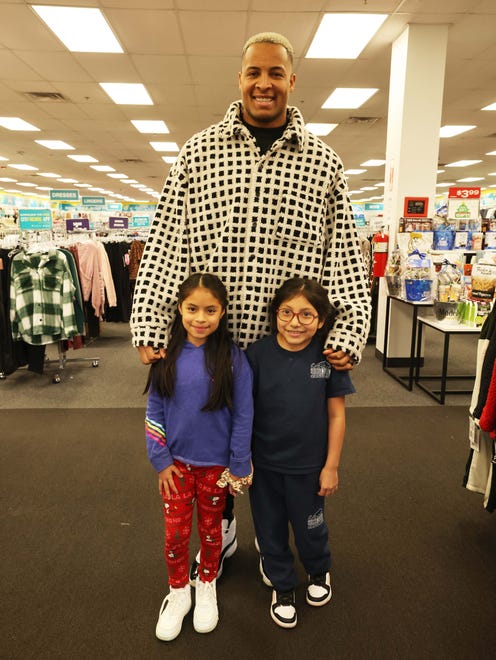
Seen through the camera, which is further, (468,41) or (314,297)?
(468,41)

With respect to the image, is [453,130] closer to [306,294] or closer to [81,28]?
[81,28]

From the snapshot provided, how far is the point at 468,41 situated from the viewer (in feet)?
14.7

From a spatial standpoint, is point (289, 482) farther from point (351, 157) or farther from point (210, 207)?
point (351, 157)

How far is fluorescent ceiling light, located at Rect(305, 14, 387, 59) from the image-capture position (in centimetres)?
405

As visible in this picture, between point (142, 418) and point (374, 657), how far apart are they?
87.5 inches

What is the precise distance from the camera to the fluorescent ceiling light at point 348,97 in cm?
600

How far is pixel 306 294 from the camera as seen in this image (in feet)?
4.14

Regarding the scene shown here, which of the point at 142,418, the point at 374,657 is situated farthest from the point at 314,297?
the point at 142,418

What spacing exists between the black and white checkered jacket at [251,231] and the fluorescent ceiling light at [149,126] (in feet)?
23.5

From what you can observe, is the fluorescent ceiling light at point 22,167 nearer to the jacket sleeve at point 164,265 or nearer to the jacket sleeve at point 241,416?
the jacket sleeve at point 164,265

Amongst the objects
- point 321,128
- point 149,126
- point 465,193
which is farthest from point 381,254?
point 149,126

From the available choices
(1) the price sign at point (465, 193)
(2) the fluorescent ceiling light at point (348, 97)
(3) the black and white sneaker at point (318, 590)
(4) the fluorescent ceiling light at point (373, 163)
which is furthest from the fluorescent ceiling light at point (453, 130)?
(3) the black and white sneaker at point (318, 590)

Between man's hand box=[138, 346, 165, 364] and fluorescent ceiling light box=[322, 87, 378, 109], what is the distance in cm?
581

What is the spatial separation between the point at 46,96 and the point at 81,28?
2.45 metres
